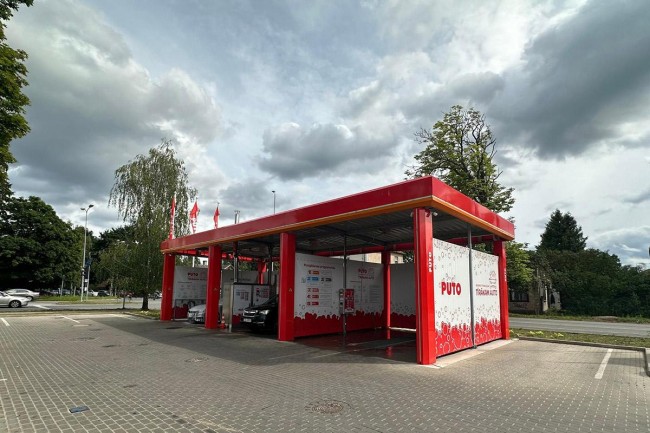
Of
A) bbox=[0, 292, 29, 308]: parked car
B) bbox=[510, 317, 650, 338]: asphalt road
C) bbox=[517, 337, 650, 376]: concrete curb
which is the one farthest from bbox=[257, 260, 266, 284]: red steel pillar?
bbox=[0, 292, 29, 308]: parked car

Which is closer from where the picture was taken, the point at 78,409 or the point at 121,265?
the point at 78,409

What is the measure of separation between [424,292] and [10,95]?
12.1m

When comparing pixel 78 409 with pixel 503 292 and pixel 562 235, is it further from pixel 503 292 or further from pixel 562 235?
pixel 562 235

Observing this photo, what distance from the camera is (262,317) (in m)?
15.9

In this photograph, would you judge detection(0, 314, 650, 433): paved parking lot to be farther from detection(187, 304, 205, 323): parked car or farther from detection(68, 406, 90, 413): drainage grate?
detection(187, 304, 205, 323): parked car

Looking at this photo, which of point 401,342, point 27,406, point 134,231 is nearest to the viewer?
point 27,406

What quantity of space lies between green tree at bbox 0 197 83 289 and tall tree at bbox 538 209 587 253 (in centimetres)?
6411

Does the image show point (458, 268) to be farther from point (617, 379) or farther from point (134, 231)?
point (134, 231)

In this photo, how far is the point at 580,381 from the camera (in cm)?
796

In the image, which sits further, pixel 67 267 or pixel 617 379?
pixel 67 267

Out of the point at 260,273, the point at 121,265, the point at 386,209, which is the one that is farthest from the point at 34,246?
the point at 386,209

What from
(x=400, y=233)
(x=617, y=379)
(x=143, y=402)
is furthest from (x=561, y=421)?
(x=400, y=233)

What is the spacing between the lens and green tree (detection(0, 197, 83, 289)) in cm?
4519

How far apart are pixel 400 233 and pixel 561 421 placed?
34.3 feet
